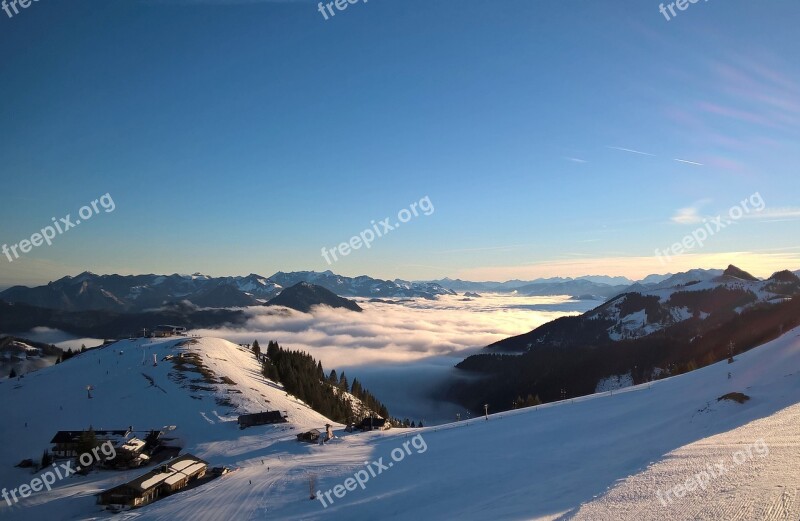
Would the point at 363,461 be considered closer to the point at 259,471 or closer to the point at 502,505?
the point at 259,471

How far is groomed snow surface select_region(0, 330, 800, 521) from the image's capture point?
2052 centimetres

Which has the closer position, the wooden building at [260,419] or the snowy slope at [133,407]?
the snowy slope at [133,407]

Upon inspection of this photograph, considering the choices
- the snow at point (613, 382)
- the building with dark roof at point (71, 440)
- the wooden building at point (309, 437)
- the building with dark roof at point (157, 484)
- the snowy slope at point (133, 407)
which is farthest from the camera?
the snow at point (613, 382)

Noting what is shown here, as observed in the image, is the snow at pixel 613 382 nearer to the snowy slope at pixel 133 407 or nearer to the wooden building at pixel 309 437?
the snowy slope at pixel 133 407

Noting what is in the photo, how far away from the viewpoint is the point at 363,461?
52188 mm

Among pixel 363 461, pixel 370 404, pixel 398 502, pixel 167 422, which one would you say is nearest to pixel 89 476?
pixel 167 422

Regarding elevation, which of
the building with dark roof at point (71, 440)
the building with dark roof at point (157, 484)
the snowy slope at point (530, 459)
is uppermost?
the building with dark roof at point (71, 440)

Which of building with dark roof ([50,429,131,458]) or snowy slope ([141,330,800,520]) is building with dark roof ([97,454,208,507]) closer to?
snowy slope ([141,330,800,520])

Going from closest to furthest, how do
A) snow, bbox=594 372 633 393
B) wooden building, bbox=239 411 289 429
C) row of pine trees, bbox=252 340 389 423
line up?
1. wooden building, bbox=239 411 289 429
2. row of pine trees, bbox=252 340 389 423
3. snow, bbox=594 372 633 393

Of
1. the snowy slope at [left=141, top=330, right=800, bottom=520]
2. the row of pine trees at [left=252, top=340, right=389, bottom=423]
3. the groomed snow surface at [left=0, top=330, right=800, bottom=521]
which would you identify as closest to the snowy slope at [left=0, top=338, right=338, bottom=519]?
the groomed snow surface at [left=0, top=330, right=800, bottom=521]

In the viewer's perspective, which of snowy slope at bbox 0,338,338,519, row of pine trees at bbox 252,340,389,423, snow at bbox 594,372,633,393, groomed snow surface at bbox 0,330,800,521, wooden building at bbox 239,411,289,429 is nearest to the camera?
groomed snow surface at bbox 0,330,800,521

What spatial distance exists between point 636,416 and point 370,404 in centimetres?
8796

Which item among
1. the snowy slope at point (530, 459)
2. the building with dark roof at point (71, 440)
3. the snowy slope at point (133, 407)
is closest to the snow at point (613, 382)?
the snowy slope at point (530, 459)

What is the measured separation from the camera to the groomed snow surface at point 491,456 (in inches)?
808
